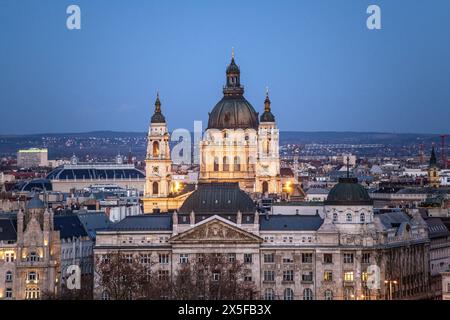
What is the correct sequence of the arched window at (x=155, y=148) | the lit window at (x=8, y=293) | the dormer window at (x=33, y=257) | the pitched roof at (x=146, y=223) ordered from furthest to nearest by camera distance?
the arched window at (x=155, y=148) < the pitched roof at (x=146, y=223) < the dormer window at (x=33, y=257) < the lit window at (x=8, y=293)

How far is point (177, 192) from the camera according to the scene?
164625 millimetres

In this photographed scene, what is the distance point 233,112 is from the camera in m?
170

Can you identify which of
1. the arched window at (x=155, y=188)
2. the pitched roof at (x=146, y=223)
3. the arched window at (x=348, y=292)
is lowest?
the arched window at (x=348, y=292)

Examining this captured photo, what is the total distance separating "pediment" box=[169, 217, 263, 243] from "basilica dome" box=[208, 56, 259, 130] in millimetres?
58189

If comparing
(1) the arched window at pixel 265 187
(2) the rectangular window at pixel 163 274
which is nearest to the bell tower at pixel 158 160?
(1) the arched window at pixel 265 187

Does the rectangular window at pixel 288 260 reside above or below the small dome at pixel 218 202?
below

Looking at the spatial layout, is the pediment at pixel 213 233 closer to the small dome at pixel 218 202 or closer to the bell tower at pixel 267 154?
the small dome at pixel 218 202

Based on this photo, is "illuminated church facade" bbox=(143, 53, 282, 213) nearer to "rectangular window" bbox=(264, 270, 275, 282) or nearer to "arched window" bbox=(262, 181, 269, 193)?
"arched window" bbox=(262, 181, 269, 193)

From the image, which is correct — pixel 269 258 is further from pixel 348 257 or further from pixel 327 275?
pixel 348 257

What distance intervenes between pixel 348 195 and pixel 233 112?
2362 inches

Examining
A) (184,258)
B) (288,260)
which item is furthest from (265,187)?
(288,260)

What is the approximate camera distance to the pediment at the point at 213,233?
11069cm
